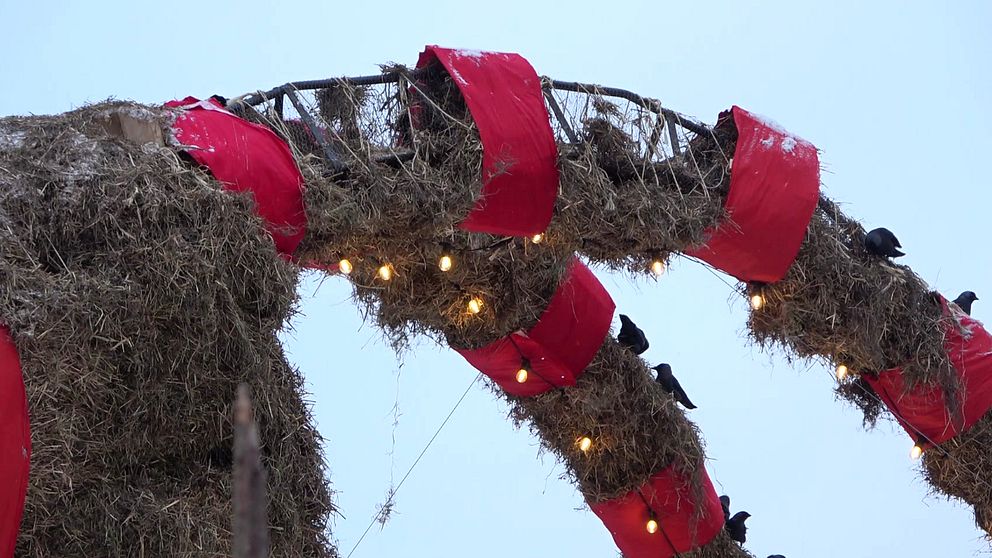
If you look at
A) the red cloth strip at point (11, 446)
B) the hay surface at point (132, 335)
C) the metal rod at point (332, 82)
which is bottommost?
the red cloth strip at point (11, 446)

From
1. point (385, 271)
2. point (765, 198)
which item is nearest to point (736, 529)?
→ point (765, 198)

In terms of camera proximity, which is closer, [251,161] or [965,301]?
[251,161]

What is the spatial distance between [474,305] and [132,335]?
244cm

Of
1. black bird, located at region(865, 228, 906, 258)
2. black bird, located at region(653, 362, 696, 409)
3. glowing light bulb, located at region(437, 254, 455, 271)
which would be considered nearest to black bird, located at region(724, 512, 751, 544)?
black bird, located at region(653, 362, 696, 409)

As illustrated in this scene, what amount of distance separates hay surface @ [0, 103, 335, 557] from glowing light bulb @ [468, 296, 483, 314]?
1.93 meters

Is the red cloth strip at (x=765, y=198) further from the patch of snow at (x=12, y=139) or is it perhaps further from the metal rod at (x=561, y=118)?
the patch of snow at (x=12, y=139)

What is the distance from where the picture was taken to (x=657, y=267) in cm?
518

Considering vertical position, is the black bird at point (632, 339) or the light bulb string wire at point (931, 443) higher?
the black bird at point (632, 339)

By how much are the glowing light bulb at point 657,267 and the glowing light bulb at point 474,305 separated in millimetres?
830

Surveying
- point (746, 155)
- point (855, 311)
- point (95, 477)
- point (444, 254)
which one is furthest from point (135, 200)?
point (855, 311)

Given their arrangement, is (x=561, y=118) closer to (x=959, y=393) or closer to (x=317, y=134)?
(x=317, y=134)

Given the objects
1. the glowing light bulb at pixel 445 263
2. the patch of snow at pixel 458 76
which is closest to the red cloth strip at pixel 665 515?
the glowing light bulb at pixel 445 263

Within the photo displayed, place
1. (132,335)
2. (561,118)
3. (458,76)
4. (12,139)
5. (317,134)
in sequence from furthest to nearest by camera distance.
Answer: (561,118)
(458,76)
(317,134)
(12,139)
(132,335)

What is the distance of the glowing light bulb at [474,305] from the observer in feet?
18.1
